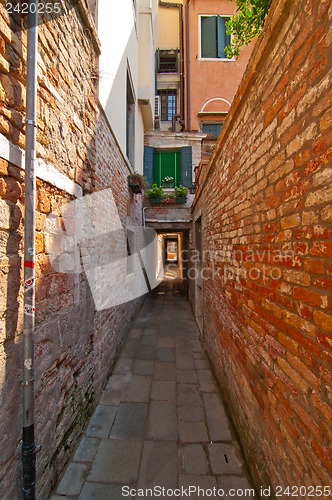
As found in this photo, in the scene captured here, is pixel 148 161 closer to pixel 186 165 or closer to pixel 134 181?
pixel 186 165

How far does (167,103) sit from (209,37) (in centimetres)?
293

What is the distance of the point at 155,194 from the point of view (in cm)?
792

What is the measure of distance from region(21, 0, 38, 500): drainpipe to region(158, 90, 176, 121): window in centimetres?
1080

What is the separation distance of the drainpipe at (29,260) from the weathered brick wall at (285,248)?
4.88 ft

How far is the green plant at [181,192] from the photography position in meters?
7.89

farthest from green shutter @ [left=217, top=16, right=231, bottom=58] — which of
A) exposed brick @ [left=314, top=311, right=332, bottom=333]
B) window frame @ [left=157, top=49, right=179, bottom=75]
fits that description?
exposed brick @ [left=314, top=311, right=332, bottom=333]

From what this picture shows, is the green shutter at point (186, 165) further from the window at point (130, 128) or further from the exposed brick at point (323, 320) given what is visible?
the exposed brick at point (323, 320)

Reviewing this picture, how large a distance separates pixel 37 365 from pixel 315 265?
1872 mm

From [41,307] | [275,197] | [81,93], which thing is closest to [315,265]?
[275,197]

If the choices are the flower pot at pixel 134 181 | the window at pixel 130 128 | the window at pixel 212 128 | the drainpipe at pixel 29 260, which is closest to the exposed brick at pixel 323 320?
the drainpipe at pixel 29 260

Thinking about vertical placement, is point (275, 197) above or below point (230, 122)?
below

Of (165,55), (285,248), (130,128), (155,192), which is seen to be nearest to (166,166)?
(155,192)

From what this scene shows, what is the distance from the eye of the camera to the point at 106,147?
3387mm

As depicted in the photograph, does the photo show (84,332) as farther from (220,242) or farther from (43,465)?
(220,242)
